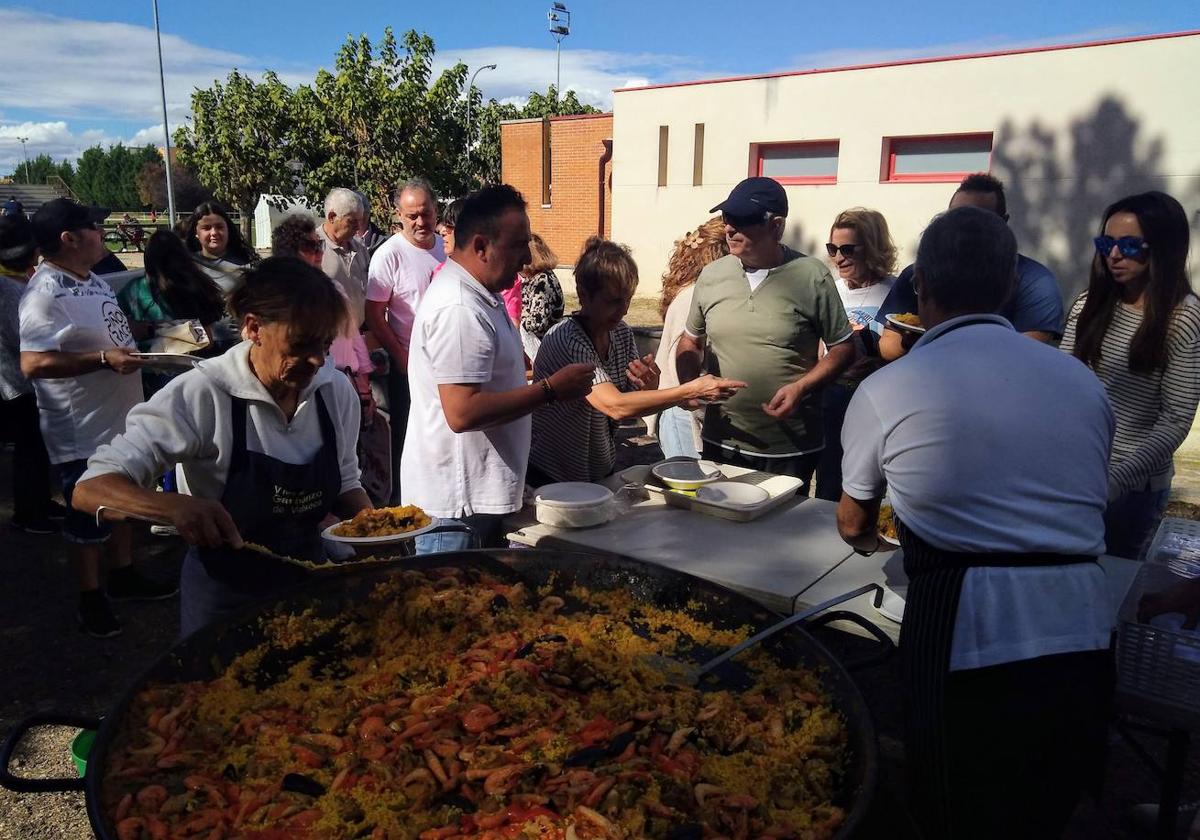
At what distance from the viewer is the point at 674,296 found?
4.98m

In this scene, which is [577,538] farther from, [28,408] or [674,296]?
[28,408]

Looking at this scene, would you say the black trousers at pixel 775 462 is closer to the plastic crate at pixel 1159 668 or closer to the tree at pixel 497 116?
the plastic crate at pixel 1159 668

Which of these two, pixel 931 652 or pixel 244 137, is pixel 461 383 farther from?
pixel 244 137

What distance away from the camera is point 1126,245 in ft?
9.77

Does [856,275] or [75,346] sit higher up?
[856,275]

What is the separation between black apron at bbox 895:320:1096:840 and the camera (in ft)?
5.73

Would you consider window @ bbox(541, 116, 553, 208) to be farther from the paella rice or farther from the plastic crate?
the plastic crate

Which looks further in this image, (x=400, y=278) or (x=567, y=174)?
(x=567, y=174)

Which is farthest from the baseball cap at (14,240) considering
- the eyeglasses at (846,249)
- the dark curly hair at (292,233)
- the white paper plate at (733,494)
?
the eyeglasses at (846,249)

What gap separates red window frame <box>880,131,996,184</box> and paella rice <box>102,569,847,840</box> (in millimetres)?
15469

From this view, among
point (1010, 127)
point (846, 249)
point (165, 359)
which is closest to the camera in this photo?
point (165, 359)

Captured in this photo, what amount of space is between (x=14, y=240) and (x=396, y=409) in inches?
100

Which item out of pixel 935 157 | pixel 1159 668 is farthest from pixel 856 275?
pixel 935 157

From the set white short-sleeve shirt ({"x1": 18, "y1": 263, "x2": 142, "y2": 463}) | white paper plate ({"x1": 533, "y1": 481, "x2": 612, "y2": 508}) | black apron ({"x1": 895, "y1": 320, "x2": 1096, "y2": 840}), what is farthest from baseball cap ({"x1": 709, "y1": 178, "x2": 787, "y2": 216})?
white short-sleeve shirt ({"x1": 18, "y1": 263, "x2": 142, "y2": 463})
